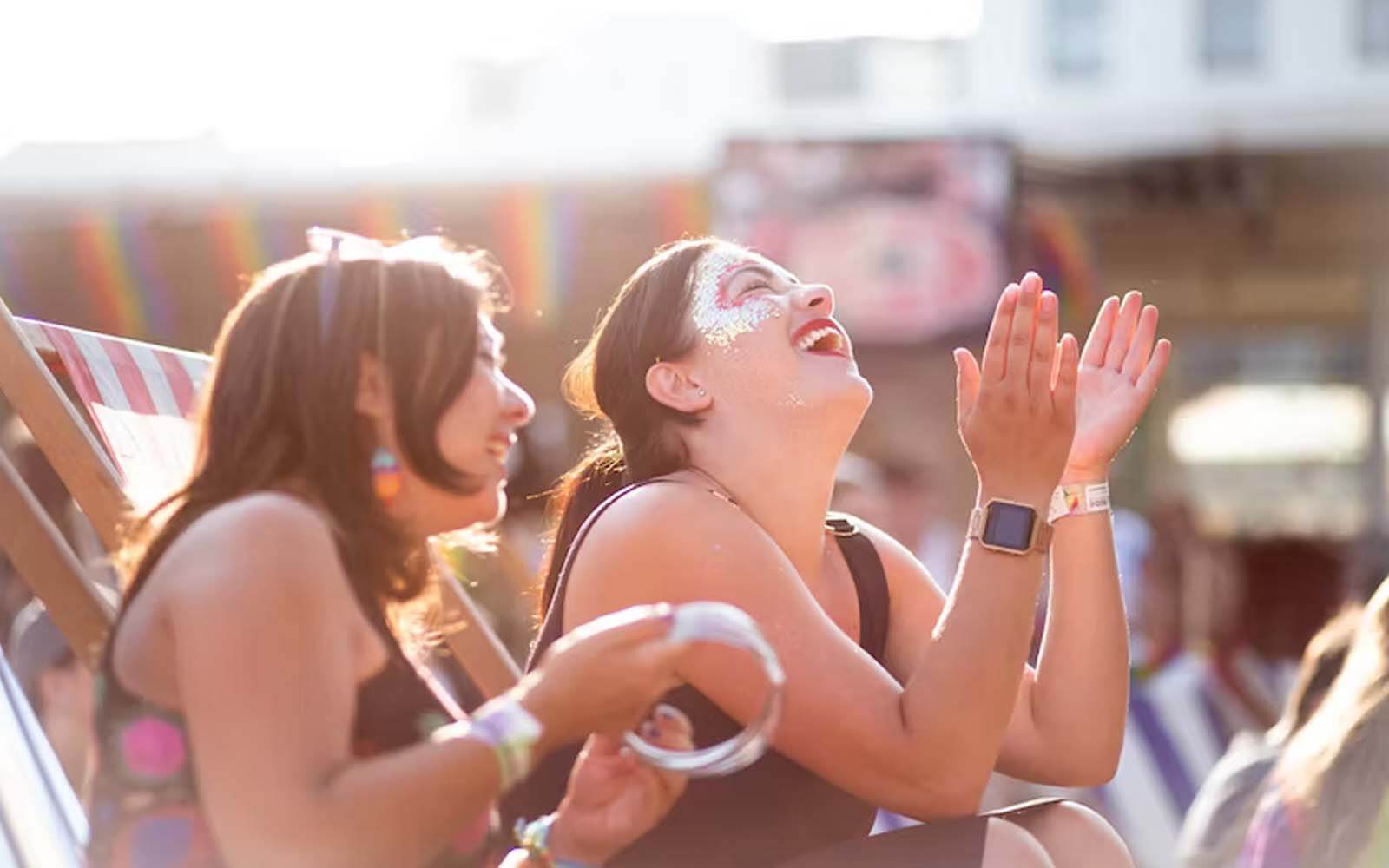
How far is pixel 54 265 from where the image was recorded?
37.6 ft

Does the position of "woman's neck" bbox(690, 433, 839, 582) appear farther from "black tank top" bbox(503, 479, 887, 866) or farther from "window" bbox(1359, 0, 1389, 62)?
"window" bbox(1359, 0, 1389, 62)

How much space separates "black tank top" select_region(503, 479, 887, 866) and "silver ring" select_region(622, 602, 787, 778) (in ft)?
0.90

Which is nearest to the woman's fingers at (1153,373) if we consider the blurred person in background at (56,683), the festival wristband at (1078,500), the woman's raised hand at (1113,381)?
the woman's raised hand at (1113,381)

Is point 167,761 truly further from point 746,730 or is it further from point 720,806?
point 720,806

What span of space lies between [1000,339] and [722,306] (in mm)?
307

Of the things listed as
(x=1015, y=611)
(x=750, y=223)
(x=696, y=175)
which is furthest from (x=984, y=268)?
(x=1015, y=611)

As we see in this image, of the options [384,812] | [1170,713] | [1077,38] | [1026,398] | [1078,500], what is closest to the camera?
[384,812]

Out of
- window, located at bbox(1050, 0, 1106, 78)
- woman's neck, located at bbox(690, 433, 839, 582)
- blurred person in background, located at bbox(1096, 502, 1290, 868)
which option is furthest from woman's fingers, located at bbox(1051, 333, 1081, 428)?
window, located at bbox(1050, 0, 1106, 78)

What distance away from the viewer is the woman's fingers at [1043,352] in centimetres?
169

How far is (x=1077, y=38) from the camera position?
Result: 31625 millimetres

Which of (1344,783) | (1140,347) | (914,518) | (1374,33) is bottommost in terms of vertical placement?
(1374,33)

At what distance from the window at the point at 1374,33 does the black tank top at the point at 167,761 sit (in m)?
30.3

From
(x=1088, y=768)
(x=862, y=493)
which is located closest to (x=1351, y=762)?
(x=1088, y=768)

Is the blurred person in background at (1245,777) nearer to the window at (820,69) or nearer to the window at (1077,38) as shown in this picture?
the window at (1077,38)
